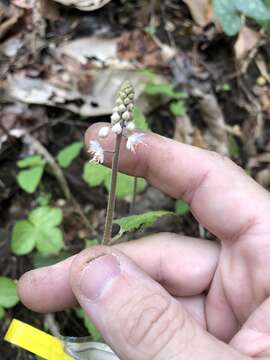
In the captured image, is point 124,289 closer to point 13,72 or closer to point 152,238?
point 152,238

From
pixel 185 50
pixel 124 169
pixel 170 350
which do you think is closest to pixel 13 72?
pixel 185 50

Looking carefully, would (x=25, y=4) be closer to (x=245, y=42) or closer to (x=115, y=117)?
(x=245, y=42)

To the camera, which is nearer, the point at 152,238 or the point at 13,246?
the point at 152,238

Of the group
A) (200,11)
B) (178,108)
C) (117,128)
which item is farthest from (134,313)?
(200,11)

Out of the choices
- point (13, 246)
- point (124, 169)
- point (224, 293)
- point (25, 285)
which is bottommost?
point (13, 246)

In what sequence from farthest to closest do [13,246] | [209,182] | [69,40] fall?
[69,40], [13,246], [209,182]

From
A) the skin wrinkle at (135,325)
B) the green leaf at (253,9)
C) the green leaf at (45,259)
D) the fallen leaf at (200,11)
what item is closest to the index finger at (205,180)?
the skin wrinkle at (135,325)

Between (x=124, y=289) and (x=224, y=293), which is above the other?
(x=124, y=289)
